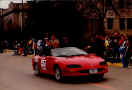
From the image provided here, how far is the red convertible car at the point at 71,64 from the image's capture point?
41.3 ft

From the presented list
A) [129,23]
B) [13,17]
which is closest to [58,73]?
[129,23]

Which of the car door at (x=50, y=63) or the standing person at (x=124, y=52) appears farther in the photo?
the standing person at (x=124, y=52)

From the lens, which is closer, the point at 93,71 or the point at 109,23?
the point at 93,71

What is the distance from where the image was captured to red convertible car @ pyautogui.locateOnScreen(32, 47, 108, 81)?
12578 mm

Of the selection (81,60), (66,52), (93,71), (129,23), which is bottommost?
(93,71)

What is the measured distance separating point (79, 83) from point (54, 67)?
128 cm

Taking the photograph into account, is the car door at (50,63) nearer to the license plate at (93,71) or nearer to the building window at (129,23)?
the license plate at (93,71)

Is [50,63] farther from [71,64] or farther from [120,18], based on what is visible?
[120,18]

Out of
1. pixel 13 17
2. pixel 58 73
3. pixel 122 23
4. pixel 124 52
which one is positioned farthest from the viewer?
pixel 13 17

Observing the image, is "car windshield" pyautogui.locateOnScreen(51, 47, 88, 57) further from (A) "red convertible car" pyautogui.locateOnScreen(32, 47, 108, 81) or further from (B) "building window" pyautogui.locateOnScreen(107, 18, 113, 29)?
(B) "building window" pyautogui.locateOnScreen(107, 18, 113, 29)

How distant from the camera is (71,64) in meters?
12.7

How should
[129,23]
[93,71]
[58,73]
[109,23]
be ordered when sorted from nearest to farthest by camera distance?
[93,71] < [58,73] < [129,23] < [109,23]

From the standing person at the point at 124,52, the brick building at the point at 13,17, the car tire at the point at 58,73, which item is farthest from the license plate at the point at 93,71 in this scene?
Result: the brick building at the point at 13,17

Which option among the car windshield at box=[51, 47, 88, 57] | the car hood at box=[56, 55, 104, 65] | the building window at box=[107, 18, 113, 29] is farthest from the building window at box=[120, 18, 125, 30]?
the car hood at box=[56, 55, 104, 65]
